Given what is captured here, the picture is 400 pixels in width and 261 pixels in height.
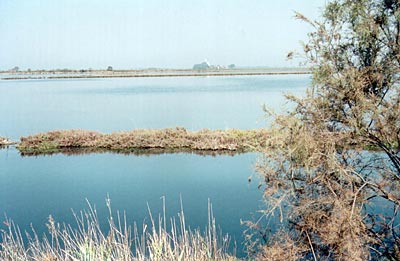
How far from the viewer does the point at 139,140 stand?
688 inches

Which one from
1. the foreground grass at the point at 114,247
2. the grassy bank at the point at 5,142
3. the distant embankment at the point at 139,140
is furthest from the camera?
the grassy bank at the point at 5,142

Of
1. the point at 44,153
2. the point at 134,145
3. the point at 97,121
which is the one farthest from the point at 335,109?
the point at 97,121

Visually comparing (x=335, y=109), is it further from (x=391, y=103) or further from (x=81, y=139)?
(x=81, y=139)

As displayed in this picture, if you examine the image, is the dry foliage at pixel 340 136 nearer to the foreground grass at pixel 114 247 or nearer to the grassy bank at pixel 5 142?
the foreground grass at pixel 114 247

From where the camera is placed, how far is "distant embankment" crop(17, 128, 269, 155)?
16.8m

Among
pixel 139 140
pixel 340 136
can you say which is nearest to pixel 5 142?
pixel 139 140

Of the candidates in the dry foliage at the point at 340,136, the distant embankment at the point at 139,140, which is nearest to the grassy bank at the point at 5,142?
the distant embankment at the point at 139,140

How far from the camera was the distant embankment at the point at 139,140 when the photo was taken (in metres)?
16.8

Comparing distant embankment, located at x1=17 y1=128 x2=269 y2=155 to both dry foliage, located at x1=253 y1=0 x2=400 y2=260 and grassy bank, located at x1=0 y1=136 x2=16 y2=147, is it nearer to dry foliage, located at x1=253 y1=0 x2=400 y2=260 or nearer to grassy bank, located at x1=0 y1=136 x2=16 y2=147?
grassy bank, located at x1=0 y1=136 x2=16 y2=147

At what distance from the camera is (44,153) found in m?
16.7

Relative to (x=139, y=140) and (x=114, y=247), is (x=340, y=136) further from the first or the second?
(x=139, y=140)

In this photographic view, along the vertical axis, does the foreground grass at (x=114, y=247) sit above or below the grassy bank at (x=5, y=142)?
above

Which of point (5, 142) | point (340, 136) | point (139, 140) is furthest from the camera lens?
point (5, 142)

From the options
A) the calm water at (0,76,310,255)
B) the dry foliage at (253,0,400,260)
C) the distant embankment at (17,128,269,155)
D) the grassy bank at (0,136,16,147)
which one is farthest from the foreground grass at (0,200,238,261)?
the grassy bank at (0,136,16,147)
